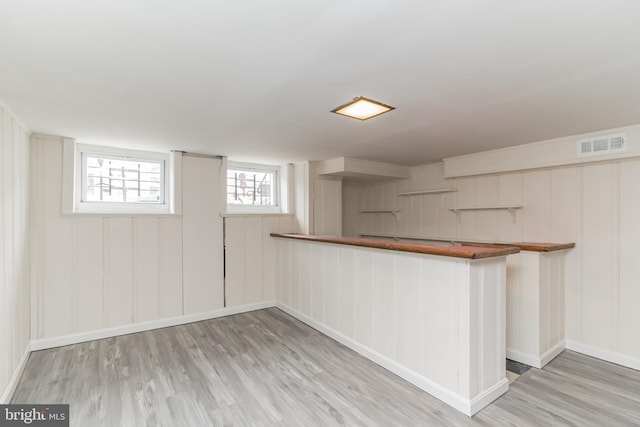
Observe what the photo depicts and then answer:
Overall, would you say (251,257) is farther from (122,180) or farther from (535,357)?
(535,357)

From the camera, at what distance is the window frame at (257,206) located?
4.06 metres

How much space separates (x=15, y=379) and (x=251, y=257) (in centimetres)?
237

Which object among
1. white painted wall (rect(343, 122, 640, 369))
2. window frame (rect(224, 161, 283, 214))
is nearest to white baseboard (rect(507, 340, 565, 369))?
white painted wall (rect(343, 122, 640, 369))

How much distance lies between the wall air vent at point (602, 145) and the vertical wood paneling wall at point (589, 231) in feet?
0.62

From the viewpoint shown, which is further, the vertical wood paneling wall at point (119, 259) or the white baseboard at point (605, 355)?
the vertical wood paneling wall at point (119, 259)

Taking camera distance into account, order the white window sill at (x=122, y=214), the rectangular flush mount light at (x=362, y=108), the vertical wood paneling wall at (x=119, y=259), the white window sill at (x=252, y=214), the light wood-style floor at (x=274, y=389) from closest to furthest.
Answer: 1. the light wood-style floor at (x=274, y=389)
2. the rectangular flush mount light at (x=362, y=108)
3. the vertical wood paneling wall at (x=119, y=259)
4. the white window sill at (x=122, y=214)
5. the white window sill at (x=252, y=214)

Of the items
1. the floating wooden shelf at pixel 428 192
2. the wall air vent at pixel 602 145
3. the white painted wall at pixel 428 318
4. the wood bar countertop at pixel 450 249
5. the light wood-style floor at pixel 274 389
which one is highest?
the wall air vent at pixel 602 145

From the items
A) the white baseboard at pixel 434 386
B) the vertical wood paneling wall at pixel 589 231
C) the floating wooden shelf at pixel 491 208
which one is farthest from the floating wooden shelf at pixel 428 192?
the white baseboard at pixel 434 386

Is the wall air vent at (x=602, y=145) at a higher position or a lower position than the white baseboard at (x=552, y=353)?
higher

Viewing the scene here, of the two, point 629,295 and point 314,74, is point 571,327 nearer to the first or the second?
point 629,295

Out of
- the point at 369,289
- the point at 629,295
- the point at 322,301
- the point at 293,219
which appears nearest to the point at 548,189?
A: the point at 629,295

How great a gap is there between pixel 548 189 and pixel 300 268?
2804 millimetres

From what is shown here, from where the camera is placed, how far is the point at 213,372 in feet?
8.03

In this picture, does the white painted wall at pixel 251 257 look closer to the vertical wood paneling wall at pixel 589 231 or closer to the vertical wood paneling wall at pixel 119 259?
the vertical wood paneling wall at pixel 119 259
